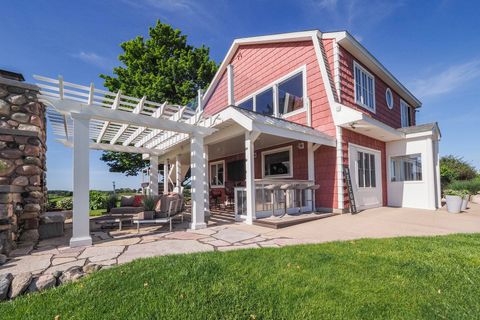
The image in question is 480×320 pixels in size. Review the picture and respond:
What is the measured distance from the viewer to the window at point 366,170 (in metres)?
8.58

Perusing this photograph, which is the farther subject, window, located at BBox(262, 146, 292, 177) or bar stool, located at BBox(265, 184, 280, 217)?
window, located at BBox(262, 146, 292, 177)

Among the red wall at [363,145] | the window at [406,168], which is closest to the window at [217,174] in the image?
the red wall at [363,145]

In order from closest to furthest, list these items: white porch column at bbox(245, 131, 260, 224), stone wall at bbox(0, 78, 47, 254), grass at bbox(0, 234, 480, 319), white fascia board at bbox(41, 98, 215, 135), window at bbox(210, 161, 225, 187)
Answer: grass at bbox(0, 234, 480, 319)
white fascia board at bbox(41, 98, 215, 135)
stone wall at bbox(0, 78, 47, 254)
white porch column at bbox(245, 131, 260, 224)
window at bbox(210, 161, 225, 187)

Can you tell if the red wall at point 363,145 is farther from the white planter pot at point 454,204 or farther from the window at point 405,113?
the window at point 405,113

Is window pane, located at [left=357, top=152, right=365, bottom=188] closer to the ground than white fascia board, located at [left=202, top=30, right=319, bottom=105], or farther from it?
closer to the ground

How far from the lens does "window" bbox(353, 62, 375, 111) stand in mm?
9180

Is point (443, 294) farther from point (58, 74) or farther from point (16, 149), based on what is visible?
point (16, 149)

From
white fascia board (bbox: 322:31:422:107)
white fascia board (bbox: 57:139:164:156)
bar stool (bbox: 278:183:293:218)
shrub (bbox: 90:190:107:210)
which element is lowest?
shrub (bbox: 90:190:107:210)

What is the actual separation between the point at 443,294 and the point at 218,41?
2040 centimetres

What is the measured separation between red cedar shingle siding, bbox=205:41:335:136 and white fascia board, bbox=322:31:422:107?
3.07 feet

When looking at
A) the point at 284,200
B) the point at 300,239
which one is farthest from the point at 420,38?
the point at 300,239

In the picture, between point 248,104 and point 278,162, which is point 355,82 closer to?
point 278,162

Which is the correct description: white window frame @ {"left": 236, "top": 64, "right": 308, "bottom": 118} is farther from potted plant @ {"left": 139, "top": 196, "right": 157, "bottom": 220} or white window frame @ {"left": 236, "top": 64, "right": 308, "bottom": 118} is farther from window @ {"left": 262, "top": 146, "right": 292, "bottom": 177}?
potted plant @ {"left": 139, "top": 196, "right": 157, "bottom": 220}

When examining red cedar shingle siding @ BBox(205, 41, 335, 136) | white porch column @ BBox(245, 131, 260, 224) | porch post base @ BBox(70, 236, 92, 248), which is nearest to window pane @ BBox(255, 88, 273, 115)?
red cedar shingle siding @ BBox(205, 41, 335, 136)
